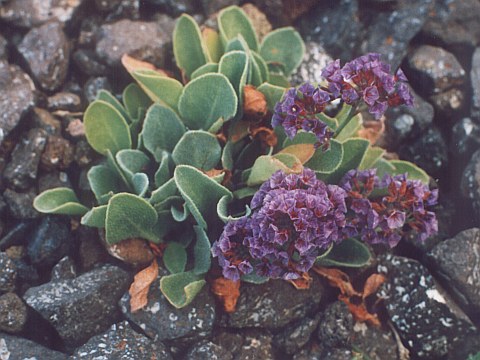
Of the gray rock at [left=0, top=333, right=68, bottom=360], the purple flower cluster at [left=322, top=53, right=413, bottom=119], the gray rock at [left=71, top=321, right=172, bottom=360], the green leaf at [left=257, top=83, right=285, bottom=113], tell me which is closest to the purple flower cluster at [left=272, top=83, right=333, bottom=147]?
the purple flower cluster at [left=322, top=53, right=413, bottom=119]

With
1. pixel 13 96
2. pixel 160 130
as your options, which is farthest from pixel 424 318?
pixel 13 96

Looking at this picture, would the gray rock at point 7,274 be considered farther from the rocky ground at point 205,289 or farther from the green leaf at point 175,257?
the green leaf at point 175,257

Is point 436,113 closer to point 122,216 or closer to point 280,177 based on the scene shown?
point 280,177

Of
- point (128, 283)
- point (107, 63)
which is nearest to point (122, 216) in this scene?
point (128, 283)

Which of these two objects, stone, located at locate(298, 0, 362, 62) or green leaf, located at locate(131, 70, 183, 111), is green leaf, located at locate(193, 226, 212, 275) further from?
stone, located at locate(298, 0, 362, 62)

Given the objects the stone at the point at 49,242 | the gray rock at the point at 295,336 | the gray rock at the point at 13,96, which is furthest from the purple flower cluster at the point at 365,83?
the gray rock at the point at 13,96
